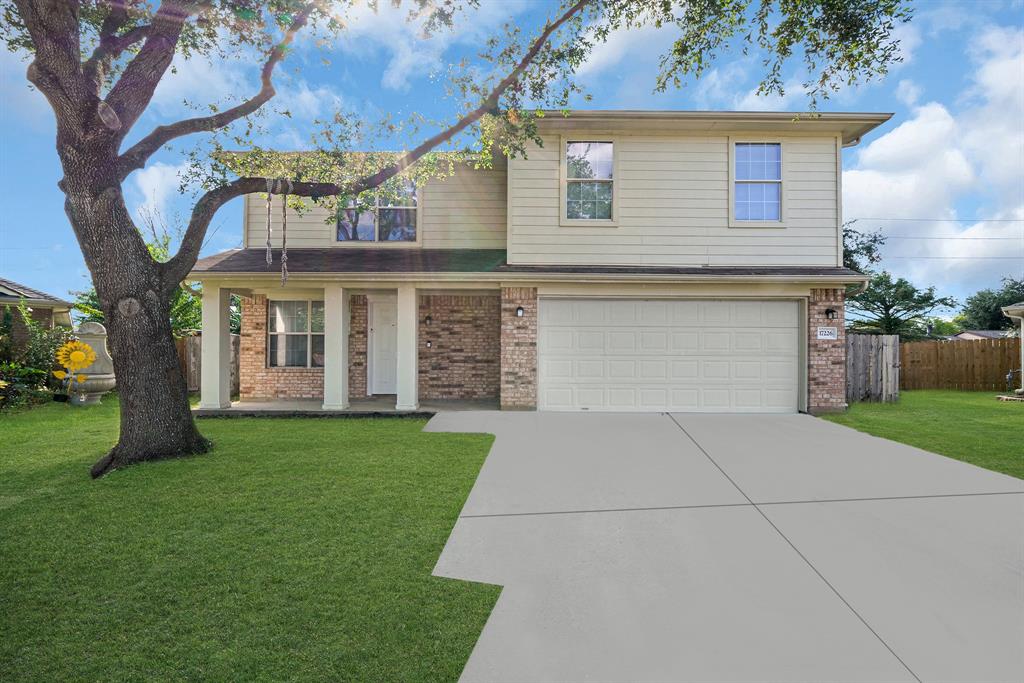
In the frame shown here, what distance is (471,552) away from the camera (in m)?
3.36

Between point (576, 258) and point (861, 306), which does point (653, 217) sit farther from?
point (861, 306)

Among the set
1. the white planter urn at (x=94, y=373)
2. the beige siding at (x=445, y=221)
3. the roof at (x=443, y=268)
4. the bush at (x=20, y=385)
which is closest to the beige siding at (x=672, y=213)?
the roof at (x=443, y=268)

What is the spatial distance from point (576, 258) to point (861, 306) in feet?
68.5

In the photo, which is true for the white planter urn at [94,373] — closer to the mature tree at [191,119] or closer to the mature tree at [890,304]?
the mature tree at [191,119]

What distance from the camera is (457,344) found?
1092 cm

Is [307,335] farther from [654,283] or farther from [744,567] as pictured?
[744,567]

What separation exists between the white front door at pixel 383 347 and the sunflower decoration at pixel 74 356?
20.6 ft

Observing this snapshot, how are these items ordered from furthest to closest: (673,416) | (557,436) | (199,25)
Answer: (673,416) → (199,25) → (557,436)

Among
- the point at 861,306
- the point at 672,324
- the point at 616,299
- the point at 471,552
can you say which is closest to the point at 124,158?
the point at 471,552

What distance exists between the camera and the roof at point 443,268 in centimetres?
884

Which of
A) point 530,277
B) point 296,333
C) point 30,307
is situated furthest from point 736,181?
point 30,307

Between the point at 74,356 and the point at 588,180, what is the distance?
37.7 feet

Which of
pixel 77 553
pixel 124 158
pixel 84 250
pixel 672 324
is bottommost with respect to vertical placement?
pixel 77 553

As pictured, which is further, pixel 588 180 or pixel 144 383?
pixel 588 180
